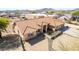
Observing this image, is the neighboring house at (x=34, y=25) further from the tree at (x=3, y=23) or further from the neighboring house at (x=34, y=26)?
the tree at (x=3, y=23)

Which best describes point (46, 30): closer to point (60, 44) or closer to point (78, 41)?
point (60, 44)

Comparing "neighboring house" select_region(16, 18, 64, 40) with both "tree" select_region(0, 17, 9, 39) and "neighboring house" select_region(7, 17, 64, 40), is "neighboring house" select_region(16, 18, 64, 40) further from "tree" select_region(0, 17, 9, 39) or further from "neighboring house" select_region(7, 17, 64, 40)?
"tree" select_region(0, 17, 9, 39)

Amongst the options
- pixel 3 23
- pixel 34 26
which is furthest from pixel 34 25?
pixel 3 23

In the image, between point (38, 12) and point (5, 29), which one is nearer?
point (5, 29)

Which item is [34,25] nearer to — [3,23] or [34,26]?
[34,26]

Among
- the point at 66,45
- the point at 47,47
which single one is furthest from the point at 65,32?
the point at 47,47

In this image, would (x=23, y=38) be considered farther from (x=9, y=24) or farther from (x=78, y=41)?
(x=78, y=41)

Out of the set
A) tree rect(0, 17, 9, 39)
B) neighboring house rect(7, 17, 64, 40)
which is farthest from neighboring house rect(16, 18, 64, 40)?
tree rect(0, 17, 9, 39)

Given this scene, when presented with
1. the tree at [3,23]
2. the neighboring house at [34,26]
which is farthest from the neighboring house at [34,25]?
the tree at [3,23]
